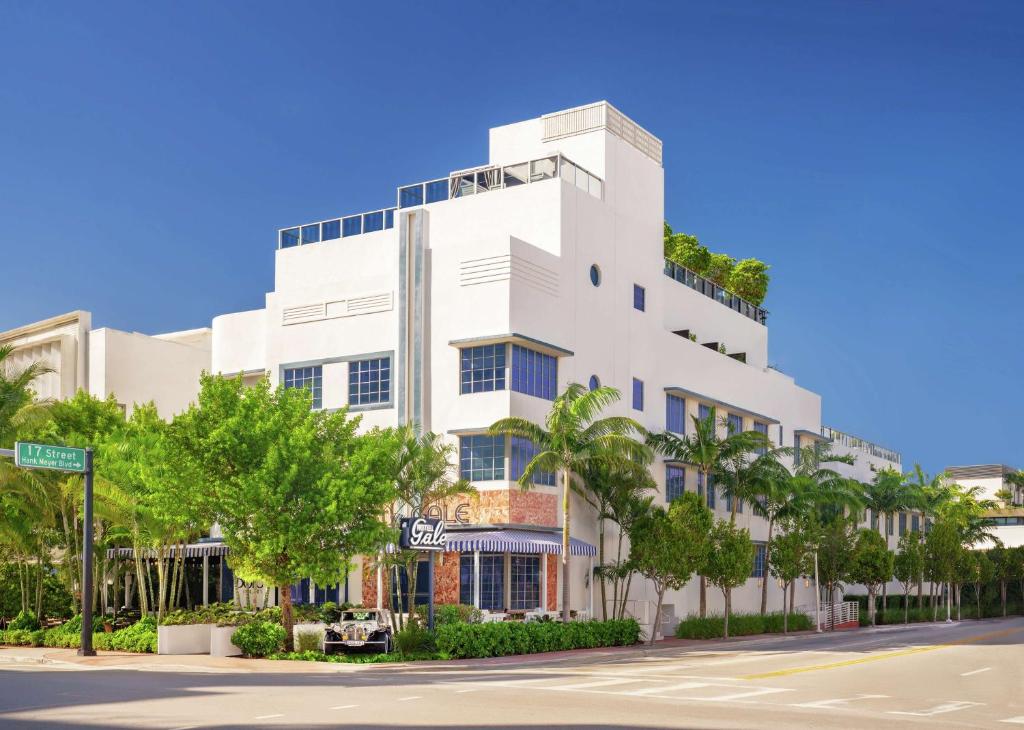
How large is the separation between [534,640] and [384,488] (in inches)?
269

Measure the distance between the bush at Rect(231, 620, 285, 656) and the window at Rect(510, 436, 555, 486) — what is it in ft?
34.9

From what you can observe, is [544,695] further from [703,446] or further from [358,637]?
[703,446]

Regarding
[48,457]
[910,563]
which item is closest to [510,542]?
[48,457]

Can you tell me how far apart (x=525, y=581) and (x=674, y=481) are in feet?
37.0

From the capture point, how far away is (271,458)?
30469 mm

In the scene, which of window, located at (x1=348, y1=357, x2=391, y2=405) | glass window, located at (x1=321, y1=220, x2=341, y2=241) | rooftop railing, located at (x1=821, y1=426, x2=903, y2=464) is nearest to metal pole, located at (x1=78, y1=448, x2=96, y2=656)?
window, located at (x1=348, y1=357, x2=391, y2=405)

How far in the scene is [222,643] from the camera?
32562mm

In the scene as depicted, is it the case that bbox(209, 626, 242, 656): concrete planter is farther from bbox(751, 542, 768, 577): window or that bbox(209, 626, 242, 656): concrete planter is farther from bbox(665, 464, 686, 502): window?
bbox(751, 542, 768, 577): window

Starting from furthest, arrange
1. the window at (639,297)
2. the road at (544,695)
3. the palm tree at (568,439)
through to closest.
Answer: the window at (639,297) < the palm tree at (568,439) < the road at (544,695)

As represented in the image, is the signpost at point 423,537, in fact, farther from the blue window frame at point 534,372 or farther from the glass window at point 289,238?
the glass window at point 289,238

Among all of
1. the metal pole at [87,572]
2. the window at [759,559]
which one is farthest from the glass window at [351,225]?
the window at [759,559]

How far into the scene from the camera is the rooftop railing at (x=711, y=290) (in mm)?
53781

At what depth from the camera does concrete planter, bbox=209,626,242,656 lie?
32469 mm

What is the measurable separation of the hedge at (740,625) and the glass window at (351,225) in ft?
64.2
